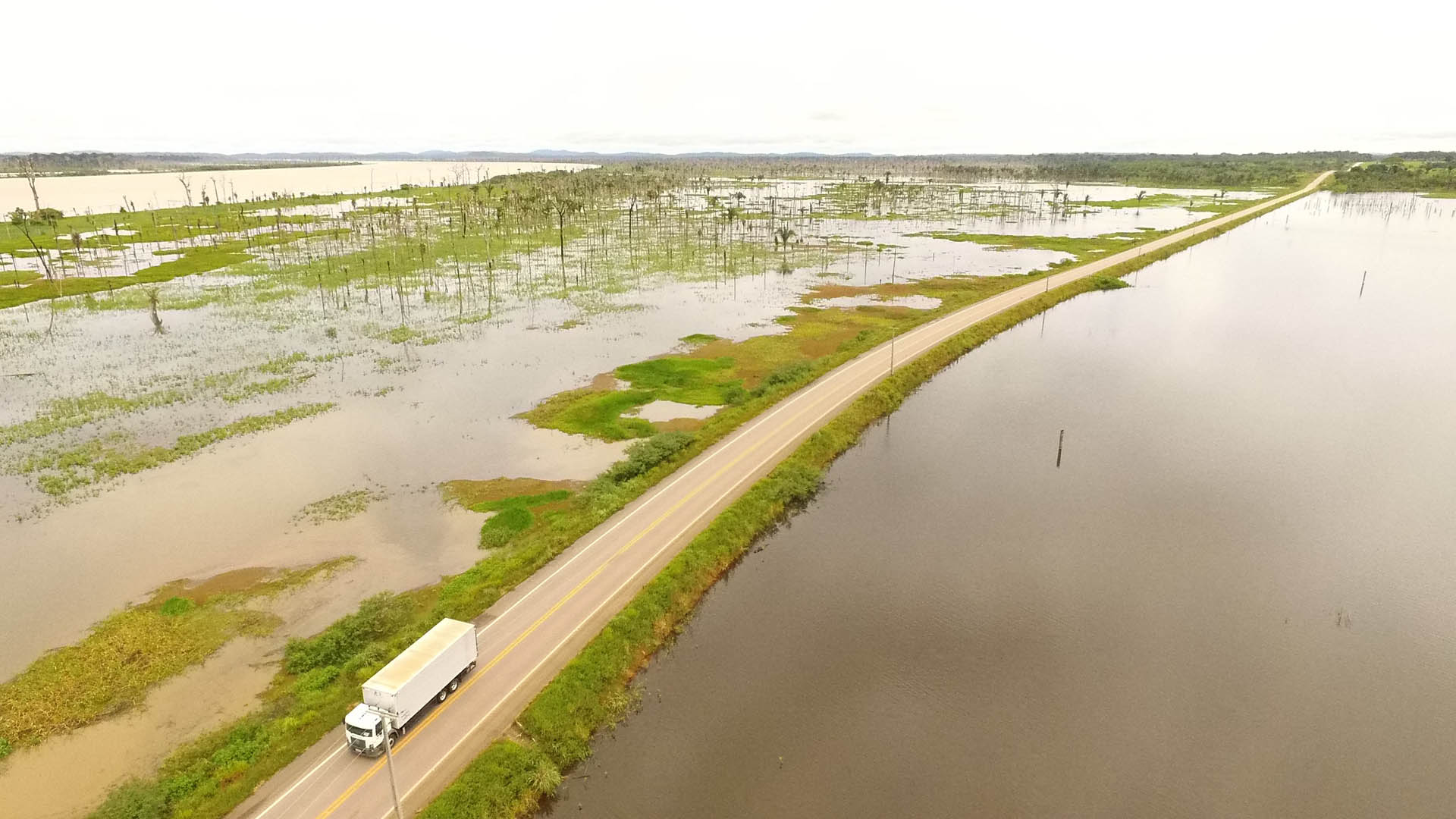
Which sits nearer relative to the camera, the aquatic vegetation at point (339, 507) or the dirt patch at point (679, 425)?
the aquatic vegetation at point (339, 507)

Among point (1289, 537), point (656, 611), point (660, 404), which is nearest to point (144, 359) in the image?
point (660, 404)

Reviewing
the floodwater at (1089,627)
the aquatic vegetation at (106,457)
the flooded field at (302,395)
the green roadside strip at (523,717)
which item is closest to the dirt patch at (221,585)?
the flooded field at (302,395)

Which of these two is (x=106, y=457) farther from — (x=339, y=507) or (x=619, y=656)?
(x=619, y=656)

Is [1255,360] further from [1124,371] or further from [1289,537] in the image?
[1289,537]

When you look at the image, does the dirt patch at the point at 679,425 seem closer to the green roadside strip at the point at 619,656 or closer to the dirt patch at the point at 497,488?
the green roadside strip at the point at 619,656

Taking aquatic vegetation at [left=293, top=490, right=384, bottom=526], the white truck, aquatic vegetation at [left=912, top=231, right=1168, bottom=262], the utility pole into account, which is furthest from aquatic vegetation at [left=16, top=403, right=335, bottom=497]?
aquatic vegetation at [left=912, top=231, right=1168, bottom=262]
